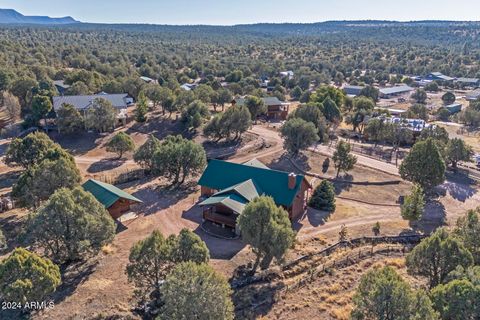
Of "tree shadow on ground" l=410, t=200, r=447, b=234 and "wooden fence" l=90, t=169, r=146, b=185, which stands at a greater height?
"wooden fence" l=90, t=169, r=146, b=185

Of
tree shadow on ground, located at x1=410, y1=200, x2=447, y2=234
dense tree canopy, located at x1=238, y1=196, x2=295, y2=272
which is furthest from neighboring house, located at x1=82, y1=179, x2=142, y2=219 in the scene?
tree shadow on ground, located at x1=410, y1=200, x2=447, y2=234

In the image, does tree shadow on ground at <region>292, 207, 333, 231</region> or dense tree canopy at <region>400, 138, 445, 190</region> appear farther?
dense tree canopy at <region>400, 138, 445, 190</region>

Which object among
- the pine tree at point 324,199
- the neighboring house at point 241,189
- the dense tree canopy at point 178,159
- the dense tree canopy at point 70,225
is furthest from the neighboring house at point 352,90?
the dense tree canopy at point 70,225

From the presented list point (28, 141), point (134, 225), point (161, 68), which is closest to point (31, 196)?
point (134, 225)

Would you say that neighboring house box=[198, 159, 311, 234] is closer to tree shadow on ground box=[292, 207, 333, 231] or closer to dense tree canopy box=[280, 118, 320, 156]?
tree shadow on ground box=[292, 207, 333, 231]

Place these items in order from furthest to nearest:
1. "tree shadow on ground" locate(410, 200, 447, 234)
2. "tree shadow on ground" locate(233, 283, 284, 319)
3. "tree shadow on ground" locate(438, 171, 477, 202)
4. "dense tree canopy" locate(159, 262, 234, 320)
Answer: "tree shadow on ground" locate(438, 171, 477, 202)
"tree shadow on ground" locate(410, 200, 447, 234)
"tree shadow on ground" locate(233, 283, 284, 319)
"dense tree canopy" locate(159, 262, 234, 320)

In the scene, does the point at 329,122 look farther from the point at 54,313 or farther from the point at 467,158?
the point at 54,313

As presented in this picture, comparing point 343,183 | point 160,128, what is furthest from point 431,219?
point 160,128
